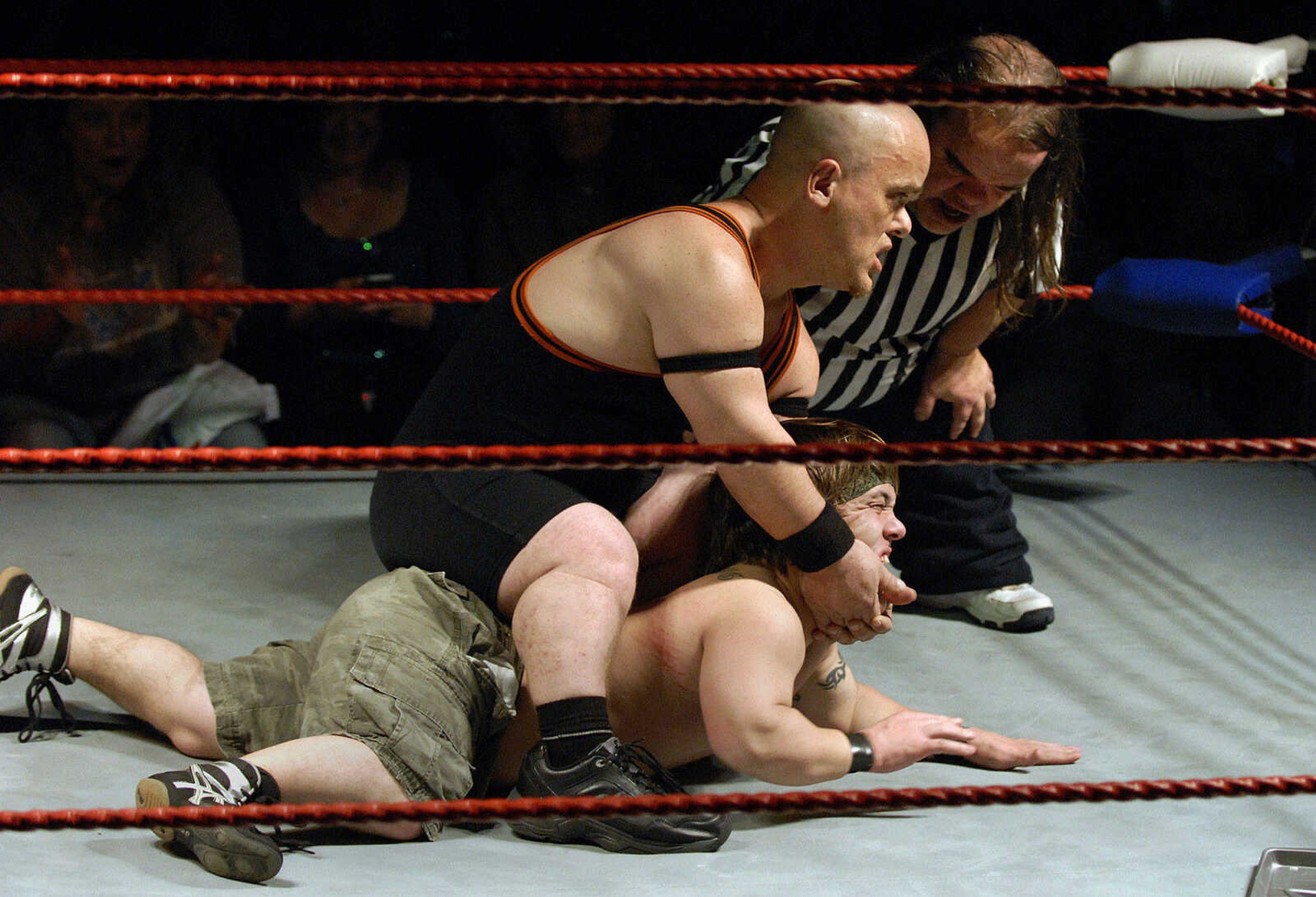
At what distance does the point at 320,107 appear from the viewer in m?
2.46

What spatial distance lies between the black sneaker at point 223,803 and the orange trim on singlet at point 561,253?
1.64 ft

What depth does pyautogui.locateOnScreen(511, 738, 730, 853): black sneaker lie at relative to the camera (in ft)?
3.79

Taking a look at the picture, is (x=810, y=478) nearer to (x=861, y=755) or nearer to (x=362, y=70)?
(x=861, y=755)

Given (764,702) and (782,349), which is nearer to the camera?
(764,702)

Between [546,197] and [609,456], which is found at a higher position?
[546,197]

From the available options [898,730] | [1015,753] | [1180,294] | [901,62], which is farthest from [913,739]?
[901,62]

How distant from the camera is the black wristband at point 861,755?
1275 mm

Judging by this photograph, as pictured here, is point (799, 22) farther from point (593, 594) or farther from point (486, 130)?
point (593, 594)

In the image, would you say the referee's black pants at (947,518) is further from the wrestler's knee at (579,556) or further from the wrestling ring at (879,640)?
the wrestler's knee at (579,556)

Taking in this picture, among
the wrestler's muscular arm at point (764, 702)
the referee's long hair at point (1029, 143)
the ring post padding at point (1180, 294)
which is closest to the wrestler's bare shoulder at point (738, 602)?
the wrestler's muscular arm at point (764, 702)

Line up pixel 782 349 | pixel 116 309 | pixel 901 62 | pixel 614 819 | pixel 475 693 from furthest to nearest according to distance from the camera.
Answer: pixel 901 62 → pixel 116 309 → pixel 782 349 → pixel 475 693 → pixel 614 819

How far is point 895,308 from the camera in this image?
1.73 metres

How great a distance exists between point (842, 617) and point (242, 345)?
5.35 feet

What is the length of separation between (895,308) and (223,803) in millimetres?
1033
